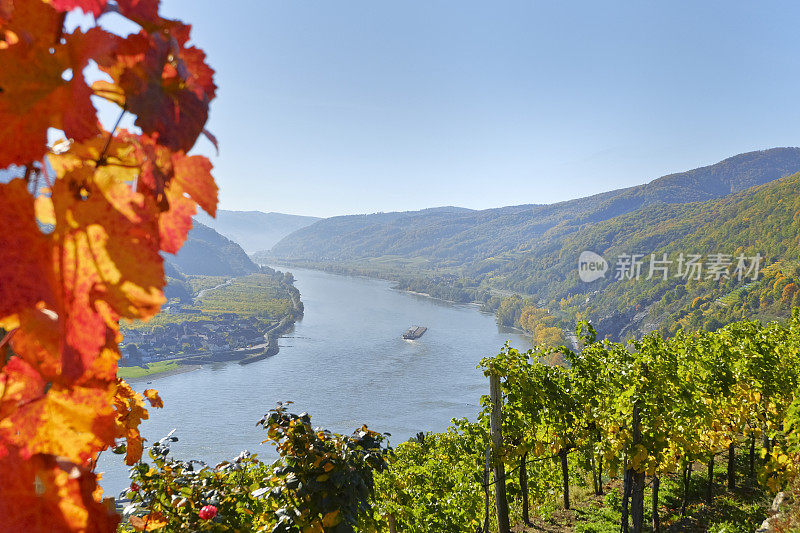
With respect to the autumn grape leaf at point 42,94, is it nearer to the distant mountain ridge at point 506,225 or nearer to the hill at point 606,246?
the hill at point 606,246

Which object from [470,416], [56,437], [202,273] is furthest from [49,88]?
[202,273]

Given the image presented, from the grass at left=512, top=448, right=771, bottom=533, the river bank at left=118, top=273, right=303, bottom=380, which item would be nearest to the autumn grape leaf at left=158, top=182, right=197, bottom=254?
the grass at left=512, top=448, right=771, bottom=533

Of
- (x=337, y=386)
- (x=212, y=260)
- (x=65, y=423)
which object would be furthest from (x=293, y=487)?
(x=212, y=260)

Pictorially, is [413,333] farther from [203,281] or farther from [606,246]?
[606,246]

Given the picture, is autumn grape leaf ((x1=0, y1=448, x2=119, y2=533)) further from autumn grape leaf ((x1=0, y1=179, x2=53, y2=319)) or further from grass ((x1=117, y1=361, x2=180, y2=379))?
grass ((x1=117, y1=361, x2=180, y2=379))

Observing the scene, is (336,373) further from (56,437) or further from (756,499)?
(56,437)

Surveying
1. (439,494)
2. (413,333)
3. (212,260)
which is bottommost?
(413,333)

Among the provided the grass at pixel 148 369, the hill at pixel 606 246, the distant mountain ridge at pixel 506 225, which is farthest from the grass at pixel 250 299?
the distant mountain ridge at pixel 506 225
